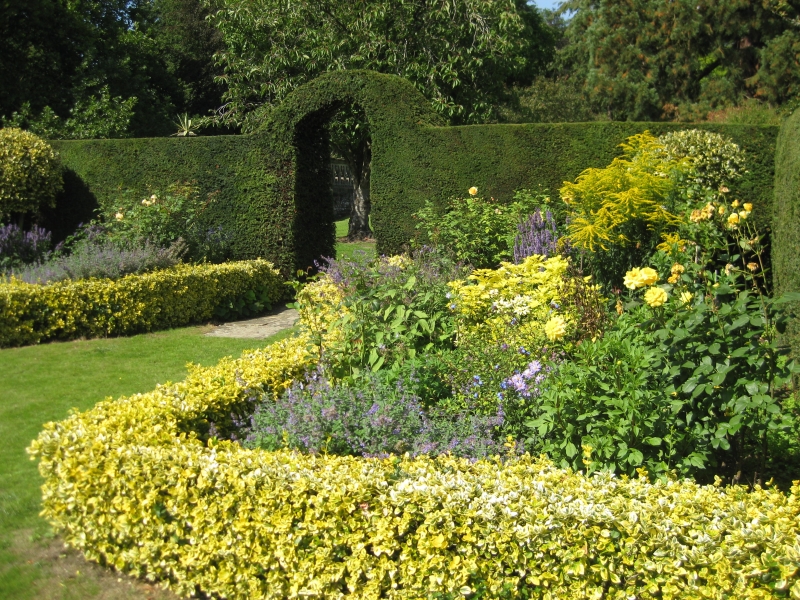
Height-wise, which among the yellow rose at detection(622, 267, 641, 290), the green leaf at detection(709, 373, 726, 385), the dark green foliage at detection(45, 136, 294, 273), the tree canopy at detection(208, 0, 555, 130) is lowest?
the green leaf at detection(709, 373, 726, 385)

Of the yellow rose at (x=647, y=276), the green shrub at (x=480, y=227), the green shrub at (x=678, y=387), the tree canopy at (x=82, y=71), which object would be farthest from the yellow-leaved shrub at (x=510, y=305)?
the tree canopy at (x=82, y=71)

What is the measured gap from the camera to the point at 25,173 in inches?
452

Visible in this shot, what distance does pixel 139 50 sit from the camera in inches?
886

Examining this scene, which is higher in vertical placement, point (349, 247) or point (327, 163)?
point (327, 163)

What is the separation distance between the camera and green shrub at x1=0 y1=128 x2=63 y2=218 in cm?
1127

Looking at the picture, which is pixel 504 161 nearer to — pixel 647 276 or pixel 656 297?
pixel 647 276

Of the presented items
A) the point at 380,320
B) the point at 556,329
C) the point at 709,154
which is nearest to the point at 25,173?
the point at 380,320

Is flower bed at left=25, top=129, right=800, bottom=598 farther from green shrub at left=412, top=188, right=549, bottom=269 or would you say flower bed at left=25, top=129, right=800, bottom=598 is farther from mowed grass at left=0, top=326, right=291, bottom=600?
green shrub at left=412, top=188, right=549, bottom=269

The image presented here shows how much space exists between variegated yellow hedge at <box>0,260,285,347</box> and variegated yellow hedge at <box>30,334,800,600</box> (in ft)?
15.4

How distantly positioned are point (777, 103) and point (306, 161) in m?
17.4

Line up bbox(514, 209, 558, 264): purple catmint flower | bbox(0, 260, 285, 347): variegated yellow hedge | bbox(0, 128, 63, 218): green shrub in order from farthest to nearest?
1. bbox(0, 128, 63, 218): green shrub
2. bbox(0, 260, 285, 347): variegated yellow hedge
3. bbox(514, 209, 558, 264): purple catmint flower

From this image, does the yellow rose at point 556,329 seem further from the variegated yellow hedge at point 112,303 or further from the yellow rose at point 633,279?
the variegated yellow hedge at point 112,303

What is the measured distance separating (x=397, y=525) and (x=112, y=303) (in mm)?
6315

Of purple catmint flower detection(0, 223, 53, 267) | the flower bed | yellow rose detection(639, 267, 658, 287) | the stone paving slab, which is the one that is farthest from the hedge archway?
yellow rose detection(639, 267, 658, 287)
